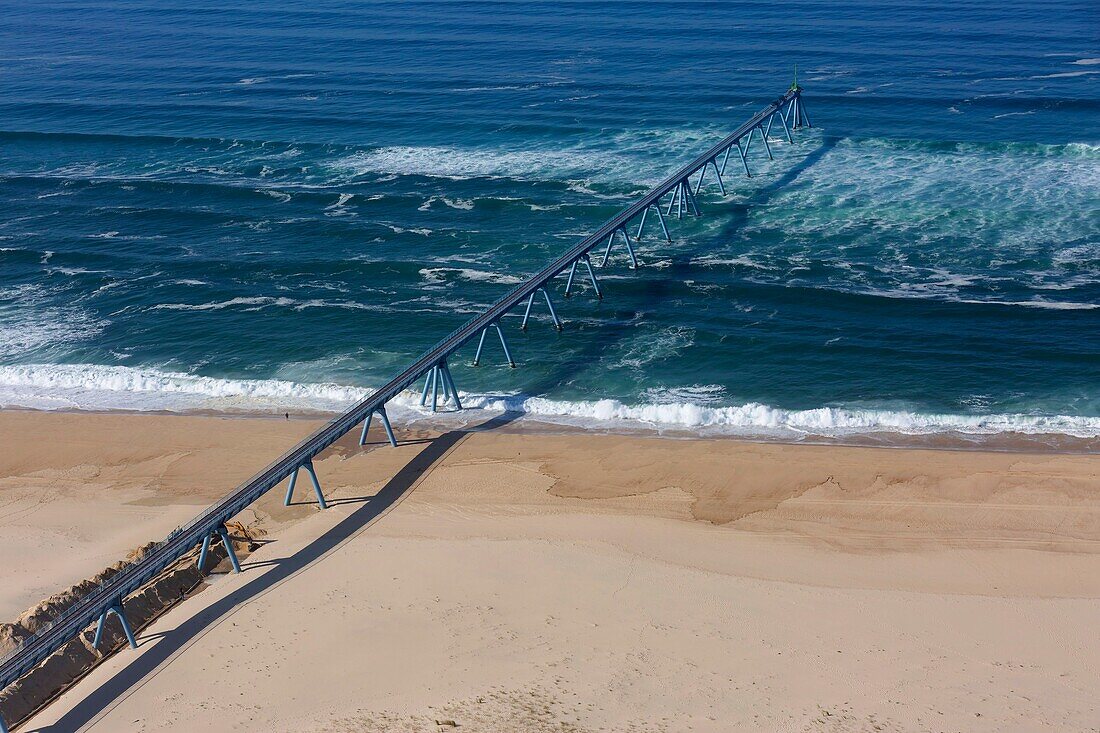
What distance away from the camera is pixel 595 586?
30641 mm

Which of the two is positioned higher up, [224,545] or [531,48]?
[531,48]

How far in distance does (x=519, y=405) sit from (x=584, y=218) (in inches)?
834

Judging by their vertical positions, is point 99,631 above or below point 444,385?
below

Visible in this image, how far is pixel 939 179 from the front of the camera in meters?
64.2

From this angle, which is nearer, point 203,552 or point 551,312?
point 203,552

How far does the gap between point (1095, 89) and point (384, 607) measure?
238 feet

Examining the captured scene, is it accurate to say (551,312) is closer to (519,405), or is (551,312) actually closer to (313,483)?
(519,405)

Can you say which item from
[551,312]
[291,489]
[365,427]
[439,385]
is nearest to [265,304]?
[439,385]

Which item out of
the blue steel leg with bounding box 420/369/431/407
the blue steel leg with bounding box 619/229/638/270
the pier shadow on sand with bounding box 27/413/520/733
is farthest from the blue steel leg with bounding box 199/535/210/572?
the blue steel leg with bounding box 619/229/638/270

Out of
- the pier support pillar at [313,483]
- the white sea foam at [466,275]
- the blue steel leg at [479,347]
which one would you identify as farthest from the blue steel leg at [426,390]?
the white sea foam at [466,275]

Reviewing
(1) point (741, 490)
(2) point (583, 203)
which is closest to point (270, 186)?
(2) point (583, 203)

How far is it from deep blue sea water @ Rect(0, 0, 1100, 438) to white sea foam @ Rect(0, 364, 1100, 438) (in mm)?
166

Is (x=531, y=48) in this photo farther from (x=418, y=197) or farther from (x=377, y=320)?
(x=377, y=320)

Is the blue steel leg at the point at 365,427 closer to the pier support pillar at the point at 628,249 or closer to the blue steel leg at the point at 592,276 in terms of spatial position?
the blue steel leg at the point at 592,276
